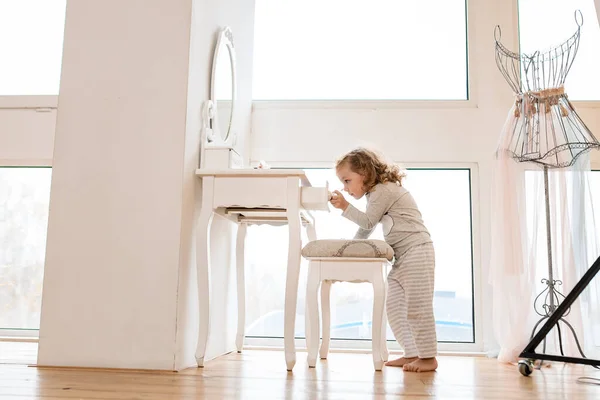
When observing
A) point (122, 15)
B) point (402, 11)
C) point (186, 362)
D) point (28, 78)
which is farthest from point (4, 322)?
point (402, 11)

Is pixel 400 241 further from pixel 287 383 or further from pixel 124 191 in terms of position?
pixel 124 191

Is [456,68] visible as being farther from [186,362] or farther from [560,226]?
[186,362]

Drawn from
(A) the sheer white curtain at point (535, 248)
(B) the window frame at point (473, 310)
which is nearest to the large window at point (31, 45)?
(B) the window frame at point (473, 310)

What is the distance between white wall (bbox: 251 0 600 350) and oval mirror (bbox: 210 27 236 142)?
0.50 m

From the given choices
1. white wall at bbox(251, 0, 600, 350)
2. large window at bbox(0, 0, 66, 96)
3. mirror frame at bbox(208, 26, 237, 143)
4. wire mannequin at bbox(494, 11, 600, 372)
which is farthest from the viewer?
large window at bbox(0, 0, 66, 96)

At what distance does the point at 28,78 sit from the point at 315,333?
257cm

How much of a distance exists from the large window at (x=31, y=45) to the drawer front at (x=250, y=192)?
197cm

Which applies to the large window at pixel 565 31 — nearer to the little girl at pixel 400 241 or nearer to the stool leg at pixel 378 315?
the little girl at pixel 400 241

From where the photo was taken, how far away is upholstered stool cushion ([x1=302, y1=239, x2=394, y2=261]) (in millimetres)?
2334

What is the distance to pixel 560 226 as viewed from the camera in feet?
9.21

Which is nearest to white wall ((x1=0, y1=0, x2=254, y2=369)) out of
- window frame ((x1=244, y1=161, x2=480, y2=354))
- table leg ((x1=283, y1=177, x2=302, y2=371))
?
table leg ((x1=283, y1=177, x2=302, y2=371))

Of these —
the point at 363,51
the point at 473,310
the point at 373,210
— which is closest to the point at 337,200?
the point at 373,210

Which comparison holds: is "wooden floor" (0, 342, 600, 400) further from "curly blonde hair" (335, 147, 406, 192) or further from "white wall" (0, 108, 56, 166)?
"white wall" (0, 108, 56, 166)

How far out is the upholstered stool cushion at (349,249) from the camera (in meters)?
2.33
